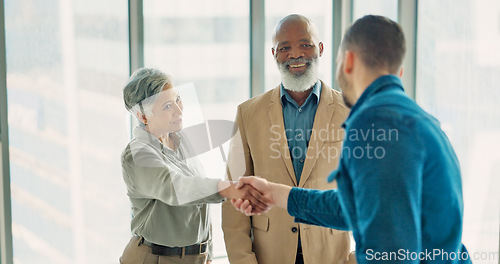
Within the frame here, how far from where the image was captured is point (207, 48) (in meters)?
3.64

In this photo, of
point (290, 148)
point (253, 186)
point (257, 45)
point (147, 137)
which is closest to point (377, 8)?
point (257, 45)

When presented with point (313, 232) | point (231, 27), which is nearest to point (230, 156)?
point (313, 232)

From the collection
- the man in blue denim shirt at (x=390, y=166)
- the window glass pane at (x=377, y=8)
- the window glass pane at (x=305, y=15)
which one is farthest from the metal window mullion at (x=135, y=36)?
the man in blue denim shirt at (x=390, y=166)

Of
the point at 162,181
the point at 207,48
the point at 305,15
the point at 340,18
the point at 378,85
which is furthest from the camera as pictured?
the point at 340,18

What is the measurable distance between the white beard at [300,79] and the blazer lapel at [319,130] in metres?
0.08

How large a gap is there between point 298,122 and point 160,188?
68cm

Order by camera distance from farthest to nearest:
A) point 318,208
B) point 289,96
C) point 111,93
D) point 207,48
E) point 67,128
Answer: point 207,48, point 111,93, point 67,128, point 289,96, point 318,208

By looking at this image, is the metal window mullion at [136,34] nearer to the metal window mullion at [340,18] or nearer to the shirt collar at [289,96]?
the shirt collar at [289,96]

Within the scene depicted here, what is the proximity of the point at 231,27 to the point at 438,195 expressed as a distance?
8.92ft

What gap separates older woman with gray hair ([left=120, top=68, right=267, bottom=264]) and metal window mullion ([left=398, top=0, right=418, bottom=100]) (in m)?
1.78

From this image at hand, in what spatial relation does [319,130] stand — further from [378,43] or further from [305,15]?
[305,15]

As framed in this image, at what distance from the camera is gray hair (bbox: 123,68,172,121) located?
2064 millimetres

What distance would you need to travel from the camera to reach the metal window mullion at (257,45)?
3676mm

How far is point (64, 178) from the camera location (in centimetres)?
320
